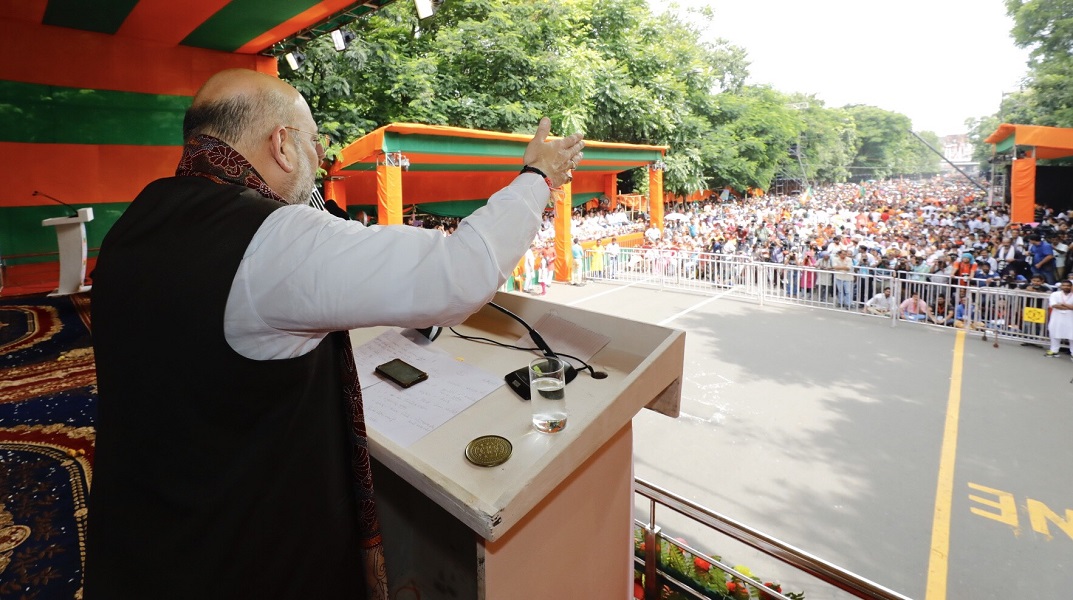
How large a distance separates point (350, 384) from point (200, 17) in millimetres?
6835

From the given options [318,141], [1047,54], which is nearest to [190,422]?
[318,141]

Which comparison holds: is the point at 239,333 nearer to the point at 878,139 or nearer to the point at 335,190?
the point at 335,190

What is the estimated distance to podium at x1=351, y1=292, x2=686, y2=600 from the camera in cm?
96

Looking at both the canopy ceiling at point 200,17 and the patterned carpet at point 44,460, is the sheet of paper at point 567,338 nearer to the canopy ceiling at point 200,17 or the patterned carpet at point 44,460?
the patterned carpet at point 44,460

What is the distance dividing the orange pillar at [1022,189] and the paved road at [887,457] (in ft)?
16.8

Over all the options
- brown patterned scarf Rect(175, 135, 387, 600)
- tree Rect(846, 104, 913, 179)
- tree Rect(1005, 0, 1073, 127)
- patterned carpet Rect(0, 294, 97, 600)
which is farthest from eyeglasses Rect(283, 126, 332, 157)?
tree Rect(846, 104, 913, 179)

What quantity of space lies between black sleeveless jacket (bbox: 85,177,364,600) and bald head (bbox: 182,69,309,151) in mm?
155

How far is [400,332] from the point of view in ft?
5.70

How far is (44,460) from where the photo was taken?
1937 millimetres

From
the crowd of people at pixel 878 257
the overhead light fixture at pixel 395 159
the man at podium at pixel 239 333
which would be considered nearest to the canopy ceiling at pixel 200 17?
the overhead light fixture at pixel 395 159

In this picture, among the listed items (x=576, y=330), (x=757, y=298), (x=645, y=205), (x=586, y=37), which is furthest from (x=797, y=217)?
(x=576, y=330)

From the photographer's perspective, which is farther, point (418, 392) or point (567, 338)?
point (567, 338)

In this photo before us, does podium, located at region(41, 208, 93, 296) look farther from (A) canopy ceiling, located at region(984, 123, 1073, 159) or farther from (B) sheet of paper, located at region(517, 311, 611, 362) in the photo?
(A) canopy ceiling, located at region(984, 123, 1073, 159)

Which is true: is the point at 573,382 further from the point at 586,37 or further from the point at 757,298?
the point at 586,37
